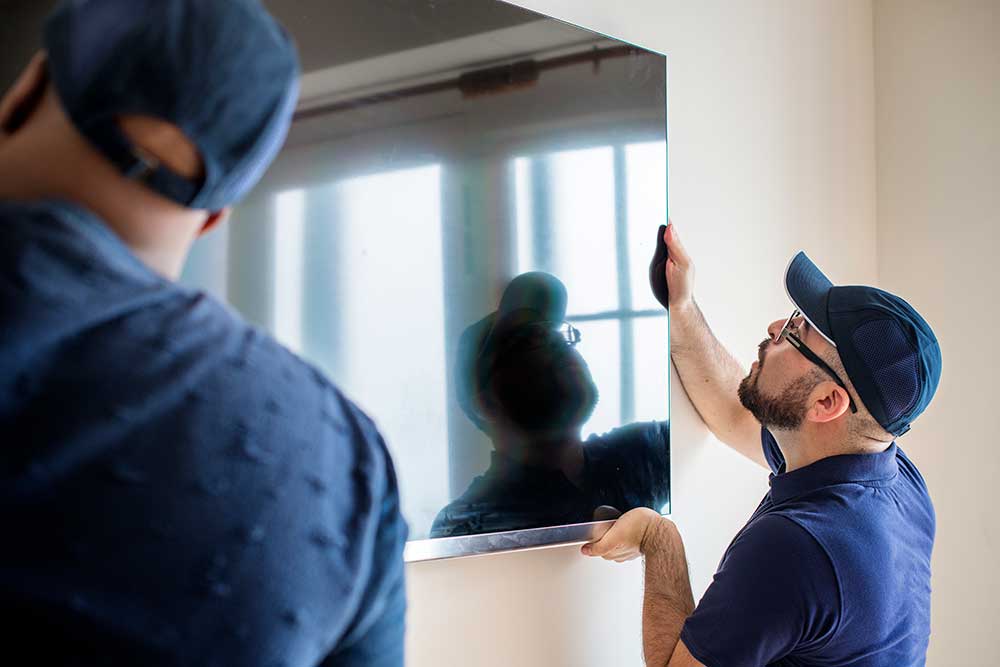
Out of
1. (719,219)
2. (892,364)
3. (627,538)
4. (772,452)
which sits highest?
(719,219)

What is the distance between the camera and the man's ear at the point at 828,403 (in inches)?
72.8

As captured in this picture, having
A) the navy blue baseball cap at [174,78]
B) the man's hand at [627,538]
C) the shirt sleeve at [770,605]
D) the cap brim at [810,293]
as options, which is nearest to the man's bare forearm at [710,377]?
the cap brim at [810,293]

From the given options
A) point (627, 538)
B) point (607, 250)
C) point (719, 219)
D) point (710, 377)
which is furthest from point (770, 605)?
point (719, 219)

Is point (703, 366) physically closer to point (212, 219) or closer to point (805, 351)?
point (805, 351)

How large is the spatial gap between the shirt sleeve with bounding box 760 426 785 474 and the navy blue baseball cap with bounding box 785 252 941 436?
1.04 feet

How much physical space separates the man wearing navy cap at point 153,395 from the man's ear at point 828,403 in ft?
4.59

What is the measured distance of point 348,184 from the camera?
1.42 m

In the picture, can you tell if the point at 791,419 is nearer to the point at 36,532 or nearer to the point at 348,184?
the point at 348,184

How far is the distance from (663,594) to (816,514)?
14.1 inches

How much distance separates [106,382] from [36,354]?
4 cm

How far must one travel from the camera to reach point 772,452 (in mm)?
2107

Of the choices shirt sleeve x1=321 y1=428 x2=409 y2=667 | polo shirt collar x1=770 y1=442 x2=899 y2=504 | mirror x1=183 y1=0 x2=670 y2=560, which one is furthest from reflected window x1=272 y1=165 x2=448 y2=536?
polo shirt collar x1=770 y1=442 x2=899 y2=504

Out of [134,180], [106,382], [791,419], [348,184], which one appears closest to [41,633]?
[106,382]

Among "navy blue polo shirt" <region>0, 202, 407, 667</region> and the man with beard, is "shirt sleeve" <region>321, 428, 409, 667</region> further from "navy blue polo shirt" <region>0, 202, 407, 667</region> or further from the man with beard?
the man with beard
